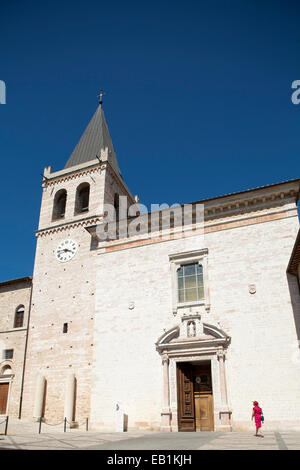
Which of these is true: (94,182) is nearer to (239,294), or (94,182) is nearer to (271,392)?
(239,294)

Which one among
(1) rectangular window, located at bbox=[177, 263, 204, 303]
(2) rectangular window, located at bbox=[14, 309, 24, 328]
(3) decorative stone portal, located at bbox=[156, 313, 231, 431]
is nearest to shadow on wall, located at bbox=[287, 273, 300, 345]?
(3) decorative stone portal, located at bbox=[156, 313, 231, 431]

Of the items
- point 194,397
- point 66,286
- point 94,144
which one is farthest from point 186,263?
point 94,144

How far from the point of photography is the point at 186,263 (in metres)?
17.3

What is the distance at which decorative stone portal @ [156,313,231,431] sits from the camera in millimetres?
14734

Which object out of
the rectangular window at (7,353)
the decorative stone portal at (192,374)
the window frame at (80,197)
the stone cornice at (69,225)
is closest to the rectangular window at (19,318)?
the rectangular window at (7,353)

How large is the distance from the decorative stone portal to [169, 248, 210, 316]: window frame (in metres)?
0.50

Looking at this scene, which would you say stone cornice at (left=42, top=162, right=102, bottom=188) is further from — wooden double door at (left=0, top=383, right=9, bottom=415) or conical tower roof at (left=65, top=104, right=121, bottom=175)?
wooden double door at (left=0, top=383, right=9, bottom=415)

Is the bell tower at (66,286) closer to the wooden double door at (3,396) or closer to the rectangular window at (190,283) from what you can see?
the wooden double door at (3,396)

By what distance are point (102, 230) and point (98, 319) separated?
4803mm

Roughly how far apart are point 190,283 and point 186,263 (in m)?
0.99

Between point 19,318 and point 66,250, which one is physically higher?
point 66,250

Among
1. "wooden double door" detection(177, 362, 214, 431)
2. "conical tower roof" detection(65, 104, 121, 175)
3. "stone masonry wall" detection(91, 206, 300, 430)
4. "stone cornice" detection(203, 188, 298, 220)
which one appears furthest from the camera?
"conical tower roof" detection(65, 104, 121, 175)

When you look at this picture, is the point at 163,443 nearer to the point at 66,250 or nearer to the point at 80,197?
the point at 66,250
